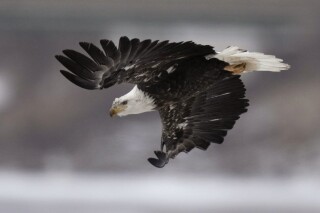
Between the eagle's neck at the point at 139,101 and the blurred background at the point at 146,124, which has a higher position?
the blurred background at the point at 146,124

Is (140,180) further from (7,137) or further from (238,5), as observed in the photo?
(238,5)

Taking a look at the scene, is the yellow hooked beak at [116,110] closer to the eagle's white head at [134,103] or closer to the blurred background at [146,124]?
the eagle's white head at [134,103]

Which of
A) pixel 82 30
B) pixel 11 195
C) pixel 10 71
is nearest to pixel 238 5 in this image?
pixel 82 30

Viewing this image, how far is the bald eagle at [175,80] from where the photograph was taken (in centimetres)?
207

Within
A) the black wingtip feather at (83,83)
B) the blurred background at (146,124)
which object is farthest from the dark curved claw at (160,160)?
the blurred background at (146,124)

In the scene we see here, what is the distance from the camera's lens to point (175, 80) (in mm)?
2221

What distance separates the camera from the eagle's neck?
2238mm

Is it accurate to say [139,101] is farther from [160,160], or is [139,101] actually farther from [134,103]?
[160,160]

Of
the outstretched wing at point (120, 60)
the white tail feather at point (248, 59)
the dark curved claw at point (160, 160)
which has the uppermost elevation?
the white tail feather at point (248, 59)

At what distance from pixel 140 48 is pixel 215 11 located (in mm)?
1845

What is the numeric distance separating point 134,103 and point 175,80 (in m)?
0.13

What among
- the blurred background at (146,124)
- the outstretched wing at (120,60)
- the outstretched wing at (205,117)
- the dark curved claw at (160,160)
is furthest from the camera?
the blurred background at (146,124)

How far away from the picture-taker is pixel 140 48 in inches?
81.0

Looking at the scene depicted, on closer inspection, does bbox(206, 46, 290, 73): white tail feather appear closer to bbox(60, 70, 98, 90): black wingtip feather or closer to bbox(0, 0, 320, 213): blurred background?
bbox(60, 70, 98, 90): black wingtip feather
